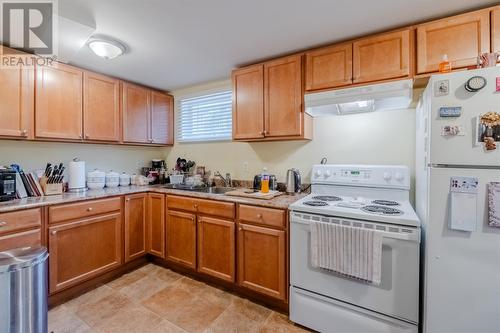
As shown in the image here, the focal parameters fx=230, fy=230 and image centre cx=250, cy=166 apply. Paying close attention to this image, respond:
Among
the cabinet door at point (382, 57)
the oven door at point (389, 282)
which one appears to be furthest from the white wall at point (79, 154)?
the cabinet door at point (382, 57)

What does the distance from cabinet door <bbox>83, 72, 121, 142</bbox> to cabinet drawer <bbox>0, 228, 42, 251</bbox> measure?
1067 millimetres

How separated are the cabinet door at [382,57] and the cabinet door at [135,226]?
251 cm

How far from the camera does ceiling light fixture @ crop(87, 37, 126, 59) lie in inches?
74.7

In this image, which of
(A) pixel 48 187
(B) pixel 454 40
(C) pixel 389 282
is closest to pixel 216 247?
(C) pixel 389 282

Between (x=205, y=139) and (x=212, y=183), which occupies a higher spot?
(x=205, y=139)

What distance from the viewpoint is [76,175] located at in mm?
2520

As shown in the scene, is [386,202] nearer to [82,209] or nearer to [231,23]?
[231,23]

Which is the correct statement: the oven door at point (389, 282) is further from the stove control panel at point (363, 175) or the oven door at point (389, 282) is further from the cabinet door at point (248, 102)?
the cabinet door at point (248, 102)

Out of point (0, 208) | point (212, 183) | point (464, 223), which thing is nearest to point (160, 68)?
point (212, 183)

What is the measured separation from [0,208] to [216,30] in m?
2.09

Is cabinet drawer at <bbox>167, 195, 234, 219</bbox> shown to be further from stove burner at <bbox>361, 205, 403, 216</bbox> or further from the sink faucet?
stove burner at <bbox>361, 205, 403, 216</bbox>

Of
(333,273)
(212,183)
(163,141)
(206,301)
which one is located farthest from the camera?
(163,141)

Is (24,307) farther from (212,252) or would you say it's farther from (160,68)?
(160,68)

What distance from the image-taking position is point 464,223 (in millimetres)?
1207
